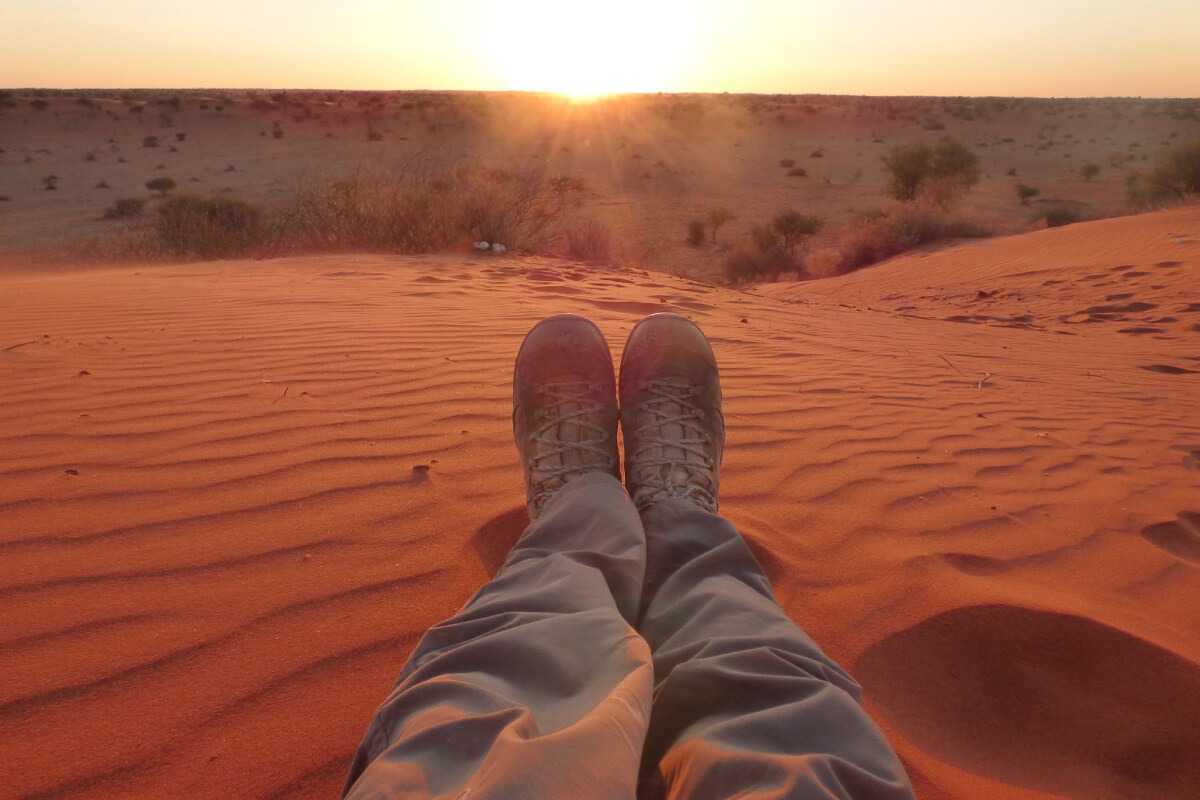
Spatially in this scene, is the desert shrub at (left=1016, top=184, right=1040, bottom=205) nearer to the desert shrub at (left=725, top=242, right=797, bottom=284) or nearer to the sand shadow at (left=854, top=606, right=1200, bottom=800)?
the desert shrub at (left=725, top=242, right=797, bottom=284)

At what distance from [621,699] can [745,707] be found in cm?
21

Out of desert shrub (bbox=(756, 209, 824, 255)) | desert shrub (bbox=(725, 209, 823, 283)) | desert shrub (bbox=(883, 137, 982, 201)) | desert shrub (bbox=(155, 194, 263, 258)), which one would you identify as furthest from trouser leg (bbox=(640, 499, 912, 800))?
desert shrub (bbox=(883, 137, 982, 201))

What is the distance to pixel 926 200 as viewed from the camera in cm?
1522

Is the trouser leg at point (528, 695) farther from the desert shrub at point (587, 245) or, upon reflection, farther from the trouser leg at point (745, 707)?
the desert shrub at point (587, 245)

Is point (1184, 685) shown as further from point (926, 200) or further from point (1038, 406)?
point (926, 200)

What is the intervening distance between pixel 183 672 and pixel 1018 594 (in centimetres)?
187

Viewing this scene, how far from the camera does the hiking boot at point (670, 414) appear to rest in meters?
2.20

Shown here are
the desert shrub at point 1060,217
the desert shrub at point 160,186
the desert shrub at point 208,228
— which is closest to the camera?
the desert shrub at point 208,228

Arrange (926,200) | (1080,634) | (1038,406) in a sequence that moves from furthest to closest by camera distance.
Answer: (926,200) → (1038,406) → (1080,634)

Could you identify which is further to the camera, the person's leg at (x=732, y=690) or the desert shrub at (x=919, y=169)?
the desert shrub at (x=919, y=169)

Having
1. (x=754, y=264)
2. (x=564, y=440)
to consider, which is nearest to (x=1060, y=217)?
(x=754, y=264)

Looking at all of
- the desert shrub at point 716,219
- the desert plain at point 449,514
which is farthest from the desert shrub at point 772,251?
the desert plain at point 449,514

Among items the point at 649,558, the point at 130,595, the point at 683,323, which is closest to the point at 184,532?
the point at 130,595

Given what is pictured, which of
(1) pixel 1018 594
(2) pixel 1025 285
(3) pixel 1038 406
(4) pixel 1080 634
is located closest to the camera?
(4) pixel 1080 634
